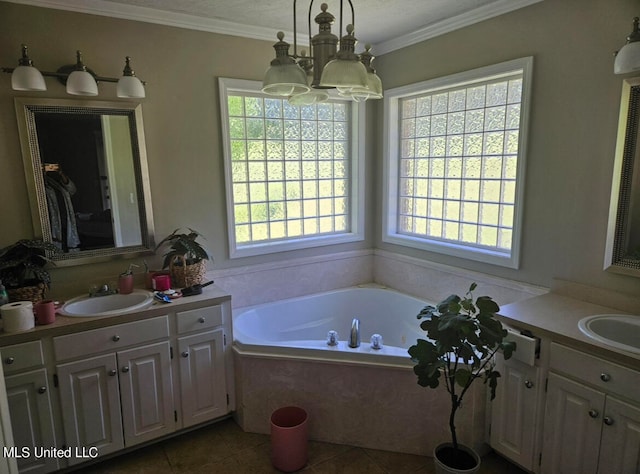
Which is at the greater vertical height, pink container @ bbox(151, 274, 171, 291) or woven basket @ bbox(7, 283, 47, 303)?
woven basket @ bbox(7, 283, 47, 303)

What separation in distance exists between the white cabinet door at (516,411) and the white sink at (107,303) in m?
1.99

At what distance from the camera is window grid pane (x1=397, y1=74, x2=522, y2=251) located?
271cm

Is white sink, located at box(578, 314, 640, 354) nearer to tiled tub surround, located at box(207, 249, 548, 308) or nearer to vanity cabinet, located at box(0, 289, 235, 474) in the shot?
tiled tub surround, located at box(207, 249, 548, 308)

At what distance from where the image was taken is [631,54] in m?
1.85

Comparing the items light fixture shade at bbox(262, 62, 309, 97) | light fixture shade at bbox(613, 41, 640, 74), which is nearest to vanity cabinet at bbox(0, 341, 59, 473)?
light fixture shade at bbox(262, 62, 309, 97)

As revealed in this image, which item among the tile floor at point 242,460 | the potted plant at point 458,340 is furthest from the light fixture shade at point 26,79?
the potted plant at point 458,340

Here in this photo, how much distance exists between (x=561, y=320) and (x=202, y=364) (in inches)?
78.9

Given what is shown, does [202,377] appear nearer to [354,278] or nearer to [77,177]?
[77,177]

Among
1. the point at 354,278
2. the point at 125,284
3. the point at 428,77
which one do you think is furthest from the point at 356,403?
the point at 428,77

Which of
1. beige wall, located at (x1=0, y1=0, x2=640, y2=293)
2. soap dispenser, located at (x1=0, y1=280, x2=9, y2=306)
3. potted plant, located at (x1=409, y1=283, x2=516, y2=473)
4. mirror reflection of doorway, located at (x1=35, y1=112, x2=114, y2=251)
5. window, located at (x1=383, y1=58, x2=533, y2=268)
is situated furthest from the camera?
window, located at (x1=383, y1=58, x2=533, y2=268)

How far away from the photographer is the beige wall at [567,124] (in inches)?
83.4

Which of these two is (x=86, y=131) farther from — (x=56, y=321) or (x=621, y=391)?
(x=621, y=391)

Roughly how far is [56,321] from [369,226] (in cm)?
251

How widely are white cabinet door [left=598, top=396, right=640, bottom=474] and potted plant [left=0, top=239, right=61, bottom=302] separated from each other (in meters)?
2.86
